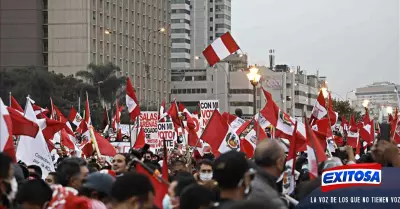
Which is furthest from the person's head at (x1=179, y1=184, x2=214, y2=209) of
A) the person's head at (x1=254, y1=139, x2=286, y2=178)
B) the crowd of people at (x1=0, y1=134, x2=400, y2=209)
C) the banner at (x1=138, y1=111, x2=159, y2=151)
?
the banner at (x1=138, y1=111, x2=159, y2=151)

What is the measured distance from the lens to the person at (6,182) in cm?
722

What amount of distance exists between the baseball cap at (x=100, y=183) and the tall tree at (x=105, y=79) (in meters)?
91.5

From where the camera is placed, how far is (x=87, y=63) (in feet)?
361

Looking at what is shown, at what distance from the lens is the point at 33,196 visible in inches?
305

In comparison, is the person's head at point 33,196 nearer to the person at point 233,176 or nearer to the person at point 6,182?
the person at point 6,182

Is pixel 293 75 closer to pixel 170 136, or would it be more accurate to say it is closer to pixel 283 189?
pixel 170 136

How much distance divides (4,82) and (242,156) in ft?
273

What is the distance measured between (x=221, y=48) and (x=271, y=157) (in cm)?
1805

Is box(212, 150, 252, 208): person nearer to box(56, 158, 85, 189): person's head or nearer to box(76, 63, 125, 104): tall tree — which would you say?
box(56, 158, 85, 189): person's head

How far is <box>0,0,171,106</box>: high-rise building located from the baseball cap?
92.5m

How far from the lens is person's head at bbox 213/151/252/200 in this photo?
694cm

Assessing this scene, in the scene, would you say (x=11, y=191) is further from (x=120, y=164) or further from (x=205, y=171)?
(x=205, y=171)

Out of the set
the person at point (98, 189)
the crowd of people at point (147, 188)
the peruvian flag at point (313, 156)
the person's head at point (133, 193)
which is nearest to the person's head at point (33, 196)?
the crowd of people at point (147, 188)

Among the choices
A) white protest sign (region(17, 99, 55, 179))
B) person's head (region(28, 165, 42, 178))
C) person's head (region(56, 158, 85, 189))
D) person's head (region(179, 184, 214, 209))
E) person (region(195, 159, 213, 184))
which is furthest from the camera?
white protest sign (region(17, 99, 55, 179))
